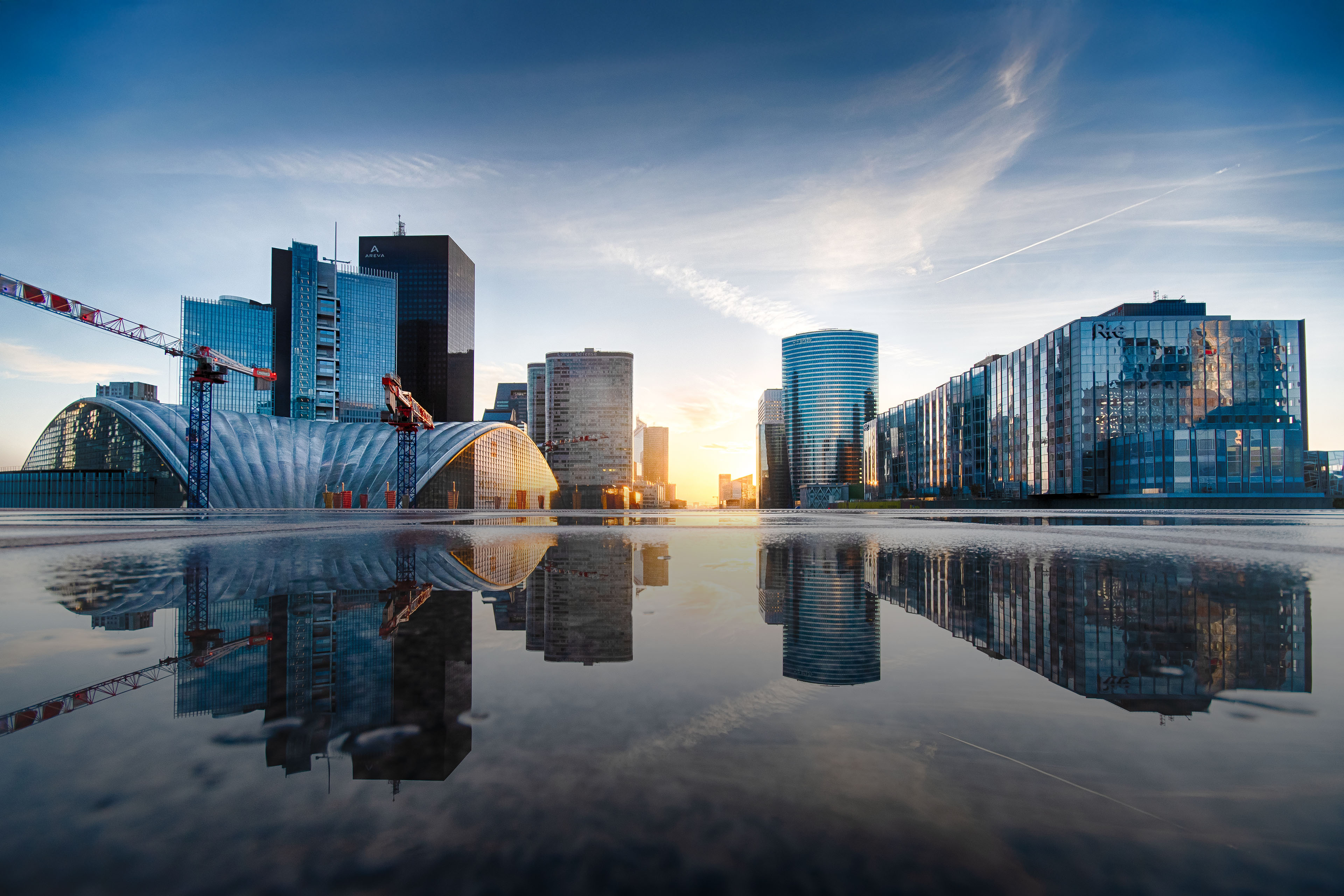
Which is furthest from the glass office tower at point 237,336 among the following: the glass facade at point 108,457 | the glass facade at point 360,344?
the glass facade at point 108,457

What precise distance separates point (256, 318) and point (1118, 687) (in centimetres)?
22264

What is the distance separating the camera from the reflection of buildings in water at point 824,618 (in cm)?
430

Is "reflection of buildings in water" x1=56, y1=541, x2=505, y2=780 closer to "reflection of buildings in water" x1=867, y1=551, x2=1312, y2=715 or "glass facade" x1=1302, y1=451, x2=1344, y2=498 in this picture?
"reflection of buildings in water" x1=867, y1=551, x2=1312, y2=715

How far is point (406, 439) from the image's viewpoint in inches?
3332

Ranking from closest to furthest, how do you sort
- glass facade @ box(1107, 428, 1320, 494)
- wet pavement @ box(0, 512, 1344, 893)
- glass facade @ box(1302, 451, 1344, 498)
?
1. wet pavement @ box(0, 512, 1344, 893)
2. glass facade @ box(1107, 428, 1320, 494)
3. glass facade @ box(1302, 451, 1344, 498)

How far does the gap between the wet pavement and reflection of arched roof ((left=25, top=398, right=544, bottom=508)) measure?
82.9 metres

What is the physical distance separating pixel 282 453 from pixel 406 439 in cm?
1541

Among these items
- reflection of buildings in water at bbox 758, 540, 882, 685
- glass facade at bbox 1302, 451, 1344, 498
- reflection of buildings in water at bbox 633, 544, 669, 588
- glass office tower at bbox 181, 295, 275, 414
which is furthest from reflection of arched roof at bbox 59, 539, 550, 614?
glass office tower at bbox 181, 295, 275, 414

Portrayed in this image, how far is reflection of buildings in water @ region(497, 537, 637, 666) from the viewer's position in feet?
15.6

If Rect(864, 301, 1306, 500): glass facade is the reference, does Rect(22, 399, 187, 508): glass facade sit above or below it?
below

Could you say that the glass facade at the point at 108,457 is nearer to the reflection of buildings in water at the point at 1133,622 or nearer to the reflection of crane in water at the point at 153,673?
the reflection of crane in water at the point at 153,673

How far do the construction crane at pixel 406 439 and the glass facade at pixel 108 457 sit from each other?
916 inches

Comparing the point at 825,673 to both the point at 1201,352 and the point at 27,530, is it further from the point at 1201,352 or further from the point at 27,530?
the point at 1201,352

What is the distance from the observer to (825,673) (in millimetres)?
4223
